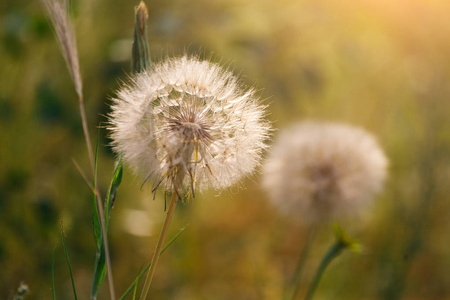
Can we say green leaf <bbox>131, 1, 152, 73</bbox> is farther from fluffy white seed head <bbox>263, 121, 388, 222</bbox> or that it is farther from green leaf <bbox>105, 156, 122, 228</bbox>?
fluffy white seed head <bbox>263, 121, 388, 222</bbox>

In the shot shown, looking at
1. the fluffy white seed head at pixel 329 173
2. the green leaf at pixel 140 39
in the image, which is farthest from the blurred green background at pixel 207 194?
the green leaf at pixel 140 39

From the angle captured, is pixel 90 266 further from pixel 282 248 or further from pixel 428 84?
pixel 428 84

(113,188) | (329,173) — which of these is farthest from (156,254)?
(329,173)

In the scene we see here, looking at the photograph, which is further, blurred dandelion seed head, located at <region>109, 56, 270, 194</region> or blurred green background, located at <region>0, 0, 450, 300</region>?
blurred green background, located at <region>0, 0, 450, 300</region>

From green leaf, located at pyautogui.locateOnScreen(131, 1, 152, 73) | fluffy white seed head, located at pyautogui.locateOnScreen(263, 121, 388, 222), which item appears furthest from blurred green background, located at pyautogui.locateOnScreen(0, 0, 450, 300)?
green leaf, located at pyautogui.locateOnScreen(131, 1, 152, 73)

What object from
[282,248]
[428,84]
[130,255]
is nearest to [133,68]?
[130,255]

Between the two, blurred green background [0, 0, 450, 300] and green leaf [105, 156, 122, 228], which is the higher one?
blurred green background [0, 0, 450, 300]

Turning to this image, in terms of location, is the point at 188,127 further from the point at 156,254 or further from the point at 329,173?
the point at 329,173

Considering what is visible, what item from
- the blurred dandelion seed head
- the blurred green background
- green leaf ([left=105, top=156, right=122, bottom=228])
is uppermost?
the blurred green background
